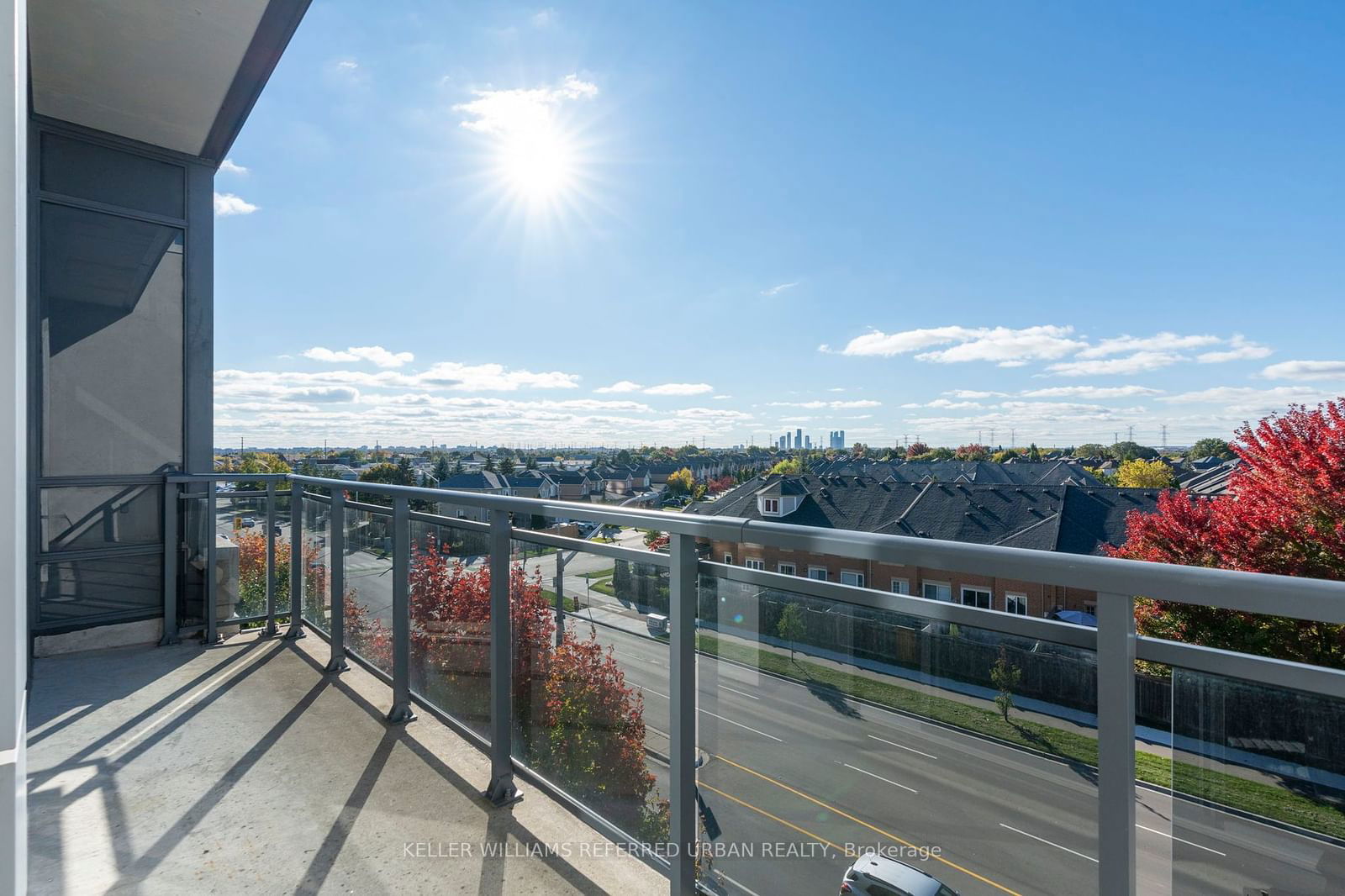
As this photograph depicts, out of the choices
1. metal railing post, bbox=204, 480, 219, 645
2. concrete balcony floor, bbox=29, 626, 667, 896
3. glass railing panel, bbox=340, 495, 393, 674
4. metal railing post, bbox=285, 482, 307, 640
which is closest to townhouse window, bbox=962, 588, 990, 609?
concrete balcony floor, bbox=29, 626, 667, 896

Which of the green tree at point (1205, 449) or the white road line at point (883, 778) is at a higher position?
the green tree at point (1205, 449)

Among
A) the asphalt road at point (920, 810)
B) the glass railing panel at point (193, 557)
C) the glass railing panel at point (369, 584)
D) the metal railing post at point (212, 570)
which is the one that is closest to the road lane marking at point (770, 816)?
the asphalt road at point (920, 810)

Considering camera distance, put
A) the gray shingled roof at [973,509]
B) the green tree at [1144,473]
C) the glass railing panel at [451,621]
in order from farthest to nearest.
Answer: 1. the green tree at [1144,473]
2. the gray shingled roof at [973,509]
3. the glass railing panel at [451,621]

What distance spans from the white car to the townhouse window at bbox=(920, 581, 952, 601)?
528 mm

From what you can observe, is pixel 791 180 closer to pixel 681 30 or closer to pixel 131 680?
pixel 681 30

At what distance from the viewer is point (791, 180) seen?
84.4 feet

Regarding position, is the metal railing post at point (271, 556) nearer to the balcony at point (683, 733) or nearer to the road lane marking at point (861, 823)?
the balcony at point (683, 733)

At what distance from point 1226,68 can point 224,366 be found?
2307 cm

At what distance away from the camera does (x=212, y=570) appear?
177 inches

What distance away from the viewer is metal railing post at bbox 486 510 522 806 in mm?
2367

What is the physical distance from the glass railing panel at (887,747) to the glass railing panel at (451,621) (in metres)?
1.24

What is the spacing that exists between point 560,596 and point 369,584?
1782mm

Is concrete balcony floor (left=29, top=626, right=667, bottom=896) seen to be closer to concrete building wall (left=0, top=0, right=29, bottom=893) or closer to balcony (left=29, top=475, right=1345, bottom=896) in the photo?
balcony (left=29, top=475, right=1345, bottom=896)

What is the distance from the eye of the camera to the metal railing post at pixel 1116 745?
932mm
